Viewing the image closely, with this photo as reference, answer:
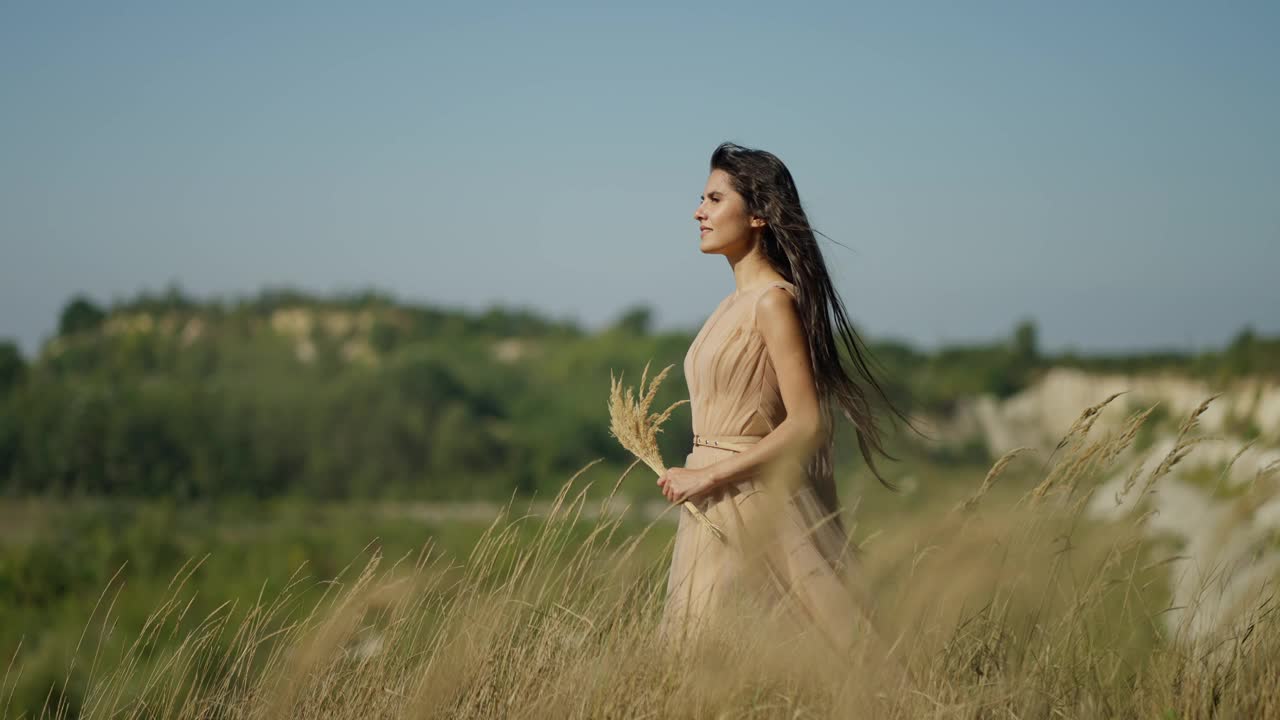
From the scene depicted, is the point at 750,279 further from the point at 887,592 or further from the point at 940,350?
the point at 940,350

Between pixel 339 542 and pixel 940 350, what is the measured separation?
2859cm

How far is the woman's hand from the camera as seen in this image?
2.91 metres

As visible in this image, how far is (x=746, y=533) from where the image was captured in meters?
2.67

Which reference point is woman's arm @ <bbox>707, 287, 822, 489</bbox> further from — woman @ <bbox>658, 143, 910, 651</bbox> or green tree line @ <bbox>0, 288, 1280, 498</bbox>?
green tree line @ <bbox>0, 288, 1280, 498</bbox>

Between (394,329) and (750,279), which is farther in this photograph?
(394,329)

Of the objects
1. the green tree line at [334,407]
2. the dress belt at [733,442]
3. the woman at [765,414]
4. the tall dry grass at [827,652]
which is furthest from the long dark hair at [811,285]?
the green tree line at [334,407]

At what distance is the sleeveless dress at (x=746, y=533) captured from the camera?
2779 mm

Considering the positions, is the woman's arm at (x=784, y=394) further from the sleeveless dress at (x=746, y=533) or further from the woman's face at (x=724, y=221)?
the woman's face at (x=724, y=221)

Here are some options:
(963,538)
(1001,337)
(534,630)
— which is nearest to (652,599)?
(534,630)

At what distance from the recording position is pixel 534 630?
3.03 meters

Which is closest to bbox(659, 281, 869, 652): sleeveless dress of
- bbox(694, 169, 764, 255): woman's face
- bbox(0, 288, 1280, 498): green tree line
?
bbox(694, 169, 764, 255): woman's face

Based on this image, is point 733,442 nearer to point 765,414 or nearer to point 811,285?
point 765,414

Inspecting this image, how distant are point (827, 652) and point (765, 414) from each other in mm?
665

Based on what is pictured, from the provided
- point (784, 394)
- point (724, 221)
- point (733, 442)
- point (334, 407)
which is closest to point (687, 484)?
point (733, 442)
